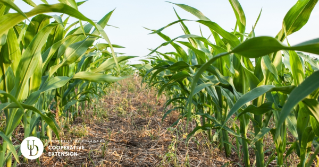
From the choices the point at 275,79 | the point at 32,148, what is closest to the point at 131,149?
the point at 32,148

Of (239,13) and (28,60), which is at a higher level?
(239,13)

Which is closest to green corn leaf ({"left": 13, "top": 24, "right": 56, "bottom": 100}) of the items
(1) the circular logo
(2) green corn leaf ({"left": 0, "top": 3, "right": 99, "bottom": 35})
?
(2) green corn leaf ({"left": 0, "top": 3, "right": 99, "bottom": 35})

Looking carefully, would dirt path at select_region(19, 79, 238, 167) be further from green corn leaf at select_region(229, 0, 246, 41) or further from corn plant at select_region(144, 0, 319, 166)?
green corn leaf at select_region(229, 0, 246, 41)

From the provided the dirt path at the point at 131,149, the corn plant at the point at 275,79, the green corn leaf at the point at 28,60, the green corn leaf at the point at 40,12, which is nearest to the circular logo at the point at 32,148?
the dirt path at the point at 131,149

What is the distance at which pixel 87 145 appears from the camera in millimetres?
1479

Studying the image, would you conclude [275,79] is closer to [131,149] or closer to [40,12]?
[40,12]

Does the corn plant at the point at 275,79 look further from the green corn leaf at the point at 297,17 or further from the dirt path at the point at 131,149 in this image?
the dirt path at the point at 131,149

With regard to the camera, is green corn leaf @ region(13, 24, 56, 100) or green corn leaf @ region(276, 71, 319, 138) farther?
green corn leaf @ region(13, 24, 56, 100)

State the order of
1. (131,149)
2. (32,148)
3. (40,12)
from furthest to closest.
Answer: (131,149), (32,148), (40,12)

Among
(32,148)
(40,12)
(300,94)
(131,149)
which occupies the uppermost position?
(40,12)

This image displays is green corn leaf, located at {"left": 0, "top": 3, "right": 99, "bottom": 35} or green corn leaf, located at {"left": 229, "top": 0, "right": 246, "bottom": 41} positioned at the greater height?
green corn leaf, located at {"left": 229, "top": 0, "right": 246, "bottom": 41}

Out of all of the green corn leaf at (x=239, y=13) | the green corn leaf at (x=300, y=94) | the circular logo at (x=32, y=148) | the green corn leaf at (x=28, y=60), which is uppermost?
the green corn leaf at (x=239, y=13)

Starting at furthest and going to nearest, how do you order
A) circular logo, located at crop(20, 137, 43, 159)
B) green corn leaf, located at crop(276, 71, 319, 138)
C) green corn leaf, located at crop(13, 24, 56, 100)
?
circular logo, located at crop(20, 137, 43, 159)
green corn leaf, located at crop(13, 24, 56, 100)
green corn leaf, located at crop(276, 71, 319, 138)

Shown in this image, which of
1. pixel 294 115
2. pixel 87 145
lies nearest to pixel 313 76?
pixel 294 115
